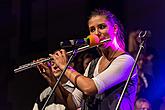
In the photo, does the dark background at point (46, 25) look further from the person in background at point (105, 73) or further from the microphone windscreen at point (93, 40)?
the microphone windscreen at point (93, 40)

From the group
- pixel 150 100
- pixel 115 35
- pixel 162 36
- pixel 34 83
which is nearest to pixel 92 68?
pixel 115 35

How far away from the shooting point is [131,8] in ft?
17.9

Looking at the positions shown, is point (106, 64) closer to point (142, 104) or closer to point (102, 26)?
A: point (102, 26)

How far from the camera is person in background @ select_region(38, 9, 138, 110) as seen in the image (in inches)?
107

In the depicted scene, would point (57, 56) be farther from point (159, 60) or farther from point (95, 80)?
point (159, 60)

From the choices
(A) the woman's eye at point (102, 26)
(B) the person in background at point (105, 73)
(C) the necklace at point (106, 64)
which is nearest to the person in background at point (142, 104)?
(B) the person in background at point (105, 73)

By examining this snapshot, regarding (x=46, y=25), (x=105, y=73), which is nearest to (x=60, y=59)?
(x=105, y=73)

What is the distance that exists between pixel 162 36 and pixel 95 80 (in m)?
2.68

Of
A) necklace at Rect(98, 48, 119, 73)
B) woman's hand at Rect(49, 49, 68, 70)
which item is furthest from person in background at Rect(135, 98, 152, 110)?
woman's hand at Rect(49, 49, 68, 70)

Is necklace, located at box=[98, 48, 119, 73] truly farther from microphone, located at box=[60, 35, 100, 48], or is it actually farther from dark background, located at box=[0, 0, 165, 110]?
dark background, located at box=[0, 0, 165, 110]

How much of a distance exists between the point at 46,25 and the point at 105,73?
347 centimetres

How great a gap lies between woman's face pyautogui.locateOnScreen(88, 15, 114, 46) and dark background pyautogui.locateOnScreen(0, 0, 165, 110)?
239 cm

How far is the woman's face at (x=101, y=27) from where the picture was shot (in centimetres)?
289

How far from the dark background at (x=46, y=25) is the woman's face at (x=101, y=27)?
2394 mm
